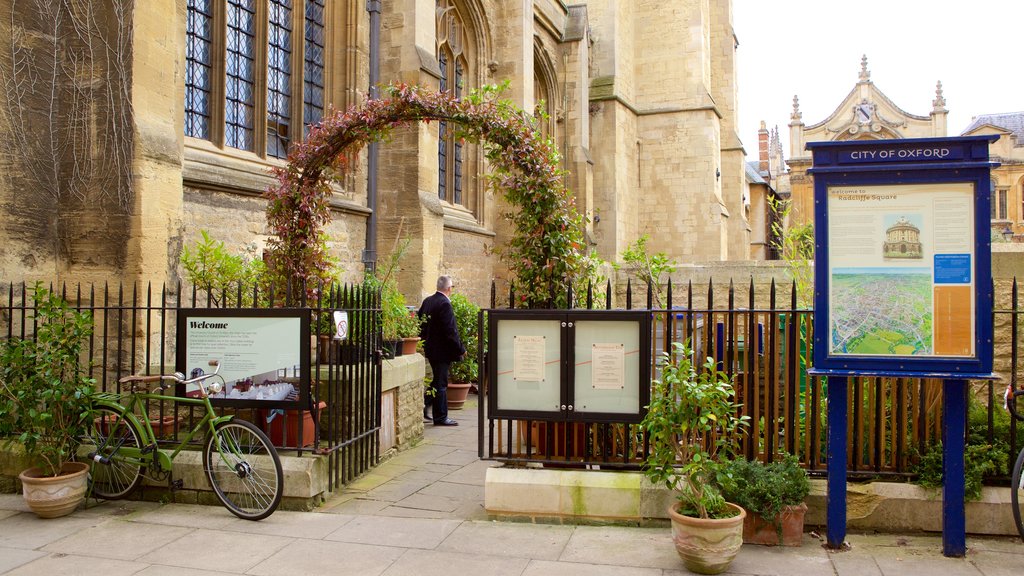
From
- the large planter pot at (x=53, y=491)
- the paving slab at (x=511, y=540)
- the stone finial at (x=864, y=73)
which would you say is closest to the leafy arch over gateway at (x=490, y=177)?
the paving slab at (x=511, y=540)

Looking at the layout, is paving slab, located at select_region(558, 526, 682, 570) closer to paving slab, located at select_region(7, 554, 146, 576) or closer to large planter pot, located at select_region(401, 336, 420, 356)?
paving slab, located at select_region(7, 554, 146, 576)

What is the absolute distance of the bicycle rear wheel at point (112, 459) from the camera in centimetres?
545

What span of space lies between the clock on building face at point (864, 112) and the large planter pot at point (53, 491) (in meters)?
64.1

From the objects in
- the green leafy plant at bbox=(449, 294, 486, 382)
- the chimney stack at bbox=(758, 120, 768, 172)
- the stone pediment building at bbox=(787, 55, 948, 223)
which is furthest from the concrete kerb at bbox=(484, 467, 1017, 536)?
the chimney stack at bbox=(758, 120, 768, 172)

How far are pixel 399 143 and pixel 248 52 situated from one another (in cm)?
286

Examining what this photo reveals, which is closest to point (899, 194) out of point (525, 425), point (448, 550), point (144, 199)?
point (525, 425)

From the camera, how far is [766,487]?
4422 mm

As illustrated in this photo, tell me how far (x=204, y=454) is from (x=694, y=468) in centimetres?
329

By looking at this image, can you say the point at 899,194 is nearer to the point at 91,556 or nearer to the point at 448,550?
the point at 448,550

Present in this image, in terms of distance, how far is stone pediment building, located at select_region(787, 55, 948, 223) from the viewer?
193 feet

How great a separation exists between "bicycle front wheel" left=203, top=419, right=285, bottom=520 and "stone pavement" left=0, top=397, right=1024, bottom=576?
5.4 inches

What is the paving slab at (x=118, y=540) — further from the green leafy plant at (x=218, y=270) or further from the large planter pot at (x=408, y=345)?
the large planter pot at (x=408, y=345)

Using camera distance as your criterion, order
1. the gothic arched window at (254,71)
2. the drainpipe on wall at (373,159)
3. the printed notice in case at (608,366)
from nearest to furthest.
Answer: the printed notice in case at (608,366)
the gothic arched window at (254,71)
the drainpipe on wall at (373,159)

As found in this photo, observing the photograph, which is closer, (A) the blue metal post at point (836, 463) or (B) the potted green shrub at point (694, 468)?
(B) the potted green shrub at point (694, 468)
